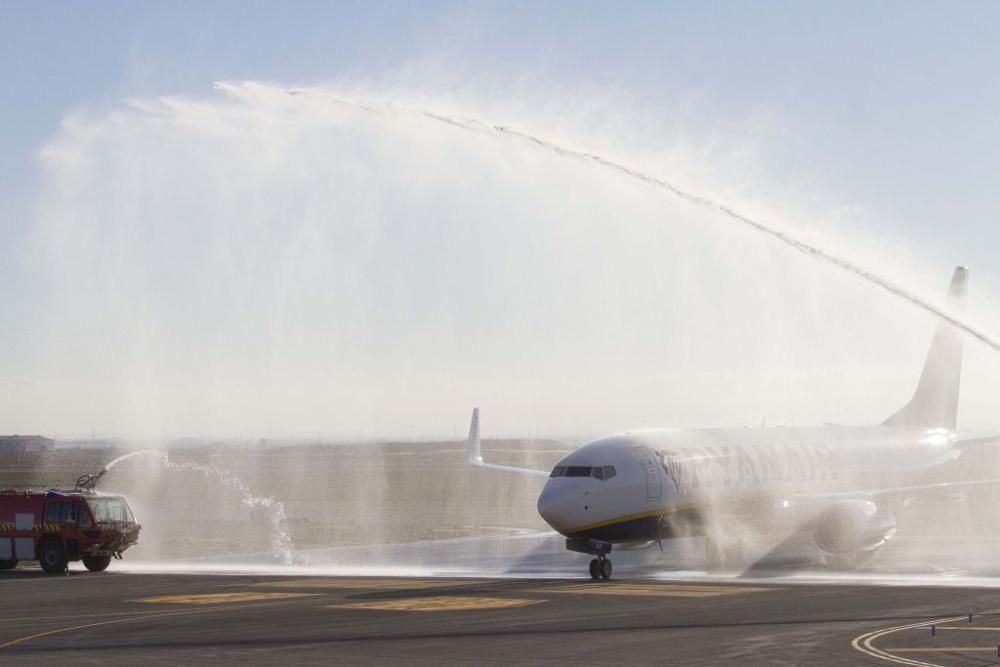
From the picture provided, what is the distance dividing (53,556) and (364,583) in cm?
1305

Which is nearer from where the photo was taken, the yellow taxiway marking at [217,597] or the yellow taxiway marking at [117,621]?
the yellow taxiway marking at [117,621]

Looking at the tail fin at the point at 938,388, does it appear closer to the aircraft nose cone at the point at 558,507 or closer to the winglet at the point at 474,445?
the winglet at the point at 474,445

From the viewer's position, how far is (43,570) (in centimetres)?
4669

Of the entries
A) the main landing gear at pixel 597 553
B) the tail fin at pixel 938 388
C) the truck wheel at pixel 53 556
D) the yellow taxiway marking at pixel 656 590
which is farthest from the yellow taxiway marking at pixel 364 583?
the tail fin at pixel 938 388

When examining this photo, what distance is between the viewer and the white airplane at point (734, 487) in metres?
42.1

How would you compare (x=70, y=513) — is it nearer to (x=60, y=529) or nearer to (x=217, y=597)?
(x=60, y=529)

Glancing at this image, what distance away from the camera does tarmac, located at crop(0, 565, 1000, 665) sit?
23297 millimetres

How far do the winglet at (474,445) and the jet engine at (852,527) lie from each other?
72.3 ft

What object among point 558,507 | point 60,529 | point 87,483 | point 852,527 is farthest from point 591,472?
point 87,483

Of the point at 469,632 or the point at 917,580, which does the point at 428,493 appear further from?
the point at 469,632

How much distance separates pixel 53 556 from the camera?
46031 millimetres

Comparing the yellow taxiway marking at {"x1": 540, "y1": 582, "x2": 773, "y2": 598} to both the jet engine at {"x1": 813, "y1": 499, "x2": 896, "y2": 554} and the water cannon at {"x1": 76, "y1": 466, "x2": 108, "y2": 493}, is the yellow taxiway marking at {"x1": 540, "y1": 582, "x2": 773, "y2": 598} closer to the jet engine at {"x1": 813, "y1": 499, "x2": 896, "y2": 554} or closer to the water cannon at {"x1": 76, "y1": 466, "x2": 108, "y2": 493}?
the jet engine at {"x1": 813, "y1": 499, "x2": 896, "y2": 554}

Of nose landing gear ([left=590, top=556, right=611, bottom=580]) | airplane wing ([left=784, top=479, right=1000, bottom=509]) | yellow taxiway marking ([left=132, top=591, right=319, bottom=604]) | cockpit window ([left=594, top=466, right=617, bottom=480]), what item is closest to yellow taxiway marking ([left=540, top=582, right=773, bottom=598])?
nose landing gear ([left=590, top=556, right=611, bottom=580])

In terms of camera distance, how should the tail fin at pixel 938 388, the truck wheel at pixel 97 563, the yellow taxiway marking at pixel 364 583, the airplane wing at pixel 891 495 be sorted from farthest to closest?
the tail fin at pixel 938 388 → the airplane wing at pixel 891 495 → the truck wheel at pixel 97 563 → the yellow taxiway marking at pixel 364 583
